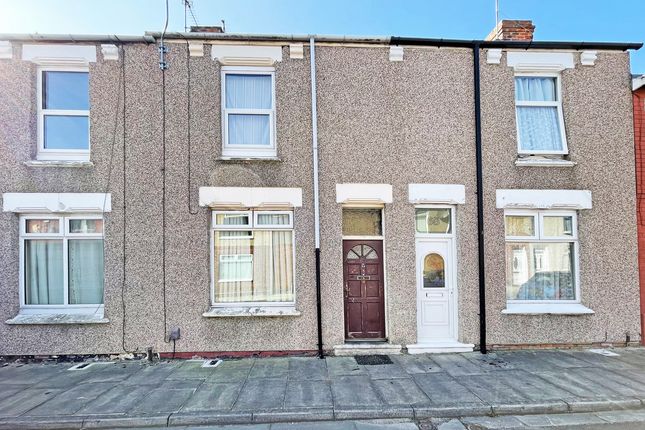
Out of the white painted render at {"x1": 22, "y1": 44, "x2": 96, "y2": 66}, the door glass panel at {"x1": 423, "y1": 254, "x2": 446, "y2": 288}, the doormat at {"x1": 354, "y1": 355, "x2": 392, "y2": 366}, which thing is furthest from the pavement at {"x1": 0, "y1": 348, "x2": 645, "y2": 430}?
the white painted render at {"x1": 22, "y1": 44, "x2": 96, "y2": 66}

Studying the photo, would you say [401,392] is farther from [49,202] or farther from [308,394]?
[49,202]

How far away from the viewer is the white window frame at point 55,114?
5.91 meters

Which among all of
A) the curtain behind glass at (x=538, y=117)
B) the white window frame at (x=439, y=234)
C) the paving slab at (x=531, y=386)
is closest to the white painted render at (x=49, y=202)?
the white window frame at (x=439, y=234)

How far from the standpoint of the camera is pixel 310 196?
5941 millimetres

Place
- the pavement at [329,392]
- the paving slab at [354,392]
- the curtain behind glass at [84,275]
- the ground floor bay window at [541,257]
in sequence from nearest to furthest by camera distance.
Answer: the pavement at [329,392] → the paving slab at [354,392] → the curtain behind glass at [84,275] → the ground floor bay window at [541,257]

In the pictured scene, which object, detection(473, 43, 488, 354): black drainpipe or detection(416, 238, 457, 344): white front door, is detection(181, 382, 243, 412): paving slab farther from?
detection(473, 43, 488, 354): black drainpipe

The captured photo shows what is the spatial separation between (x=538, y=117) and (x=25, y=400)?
961 cm

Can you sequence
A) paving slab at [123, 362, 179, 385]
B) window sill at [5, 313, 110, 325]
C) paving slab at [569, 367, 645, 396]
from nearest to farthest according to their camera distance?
paving slab at [569, 367, 645, 396]
paving slab at [123, 362, 179, 385]
window sill at [5, 313, 110, 325]

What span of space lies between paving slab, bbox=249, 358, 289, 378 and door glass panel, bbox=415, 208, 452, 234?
3464 mm

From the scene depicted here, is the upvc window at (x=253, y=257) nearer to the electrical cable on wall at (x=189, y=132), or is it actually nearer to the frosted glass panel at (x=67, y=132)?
the electrical cable on wall at (x=189, y=132)

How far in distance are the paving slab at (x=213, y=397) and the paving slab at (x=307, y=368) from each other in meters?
0.87

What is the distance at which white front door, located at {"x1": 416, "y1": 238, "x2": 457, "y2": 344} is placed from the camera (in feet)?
19.9

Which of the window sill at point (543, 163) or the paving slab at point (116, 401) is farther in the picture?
the window sill at point (543, 163)

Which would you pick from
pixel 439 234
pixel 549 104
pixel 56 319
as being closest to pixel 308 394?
pixel 439 234
